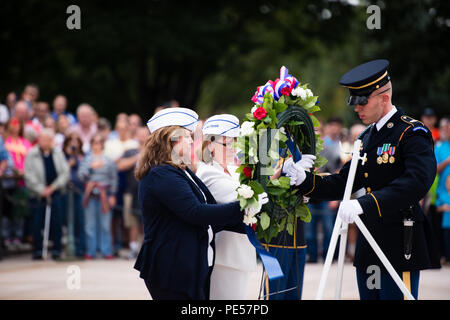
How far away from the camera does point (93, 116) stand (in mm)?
12273

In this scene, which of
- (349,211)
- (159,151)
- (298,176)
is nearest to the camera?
(349,211)

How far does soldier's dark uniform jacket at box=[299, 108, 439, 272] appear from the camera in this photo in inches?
161

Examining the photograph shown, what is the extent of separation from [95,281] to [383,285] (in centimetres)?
506

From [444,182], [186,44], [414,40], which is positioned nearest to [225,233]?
[444,182]

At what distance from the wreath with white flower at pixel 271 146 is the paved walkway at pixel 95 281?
3.28 meters

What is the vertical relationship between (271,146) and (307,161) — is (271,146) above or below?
above

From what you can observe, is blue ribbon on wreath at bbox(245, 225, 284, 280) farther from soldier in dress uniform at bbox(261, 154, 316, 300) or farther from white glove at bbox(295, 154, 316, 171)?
soldier in dress uniform at bbox(261, 154, 316, 300)

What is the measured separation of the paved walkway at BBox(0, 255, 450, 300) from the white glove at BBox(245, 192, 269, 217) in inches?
140

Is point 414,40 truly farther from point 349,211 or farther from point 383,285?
point 349,211

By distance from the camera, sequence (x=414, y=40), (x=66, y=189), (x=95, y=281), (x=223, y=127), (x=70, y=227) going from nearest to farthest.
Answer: (x=223, y=127)
(x=95, y=281)
(x=70, y=227)
(x=66, y=189)
(x=414, y=40)

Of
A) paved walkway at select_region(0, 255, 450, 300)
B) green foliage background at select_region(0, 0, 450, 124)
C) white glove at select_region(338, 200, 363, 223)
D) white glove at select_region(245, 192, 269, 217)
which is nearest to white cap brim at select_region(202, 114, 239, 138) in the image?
white glove at select_region(245, 192, 269, 217)

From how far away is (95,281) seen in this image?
27.8 ft

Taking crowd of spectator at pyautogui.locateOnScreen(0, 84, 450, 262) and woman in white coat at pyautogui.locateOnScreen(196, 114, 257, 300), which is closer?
woman in white coat at pyautogui.locateOnScreen(196, 114, 257, 300)

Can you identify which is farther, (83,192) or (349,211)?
(83,192)
